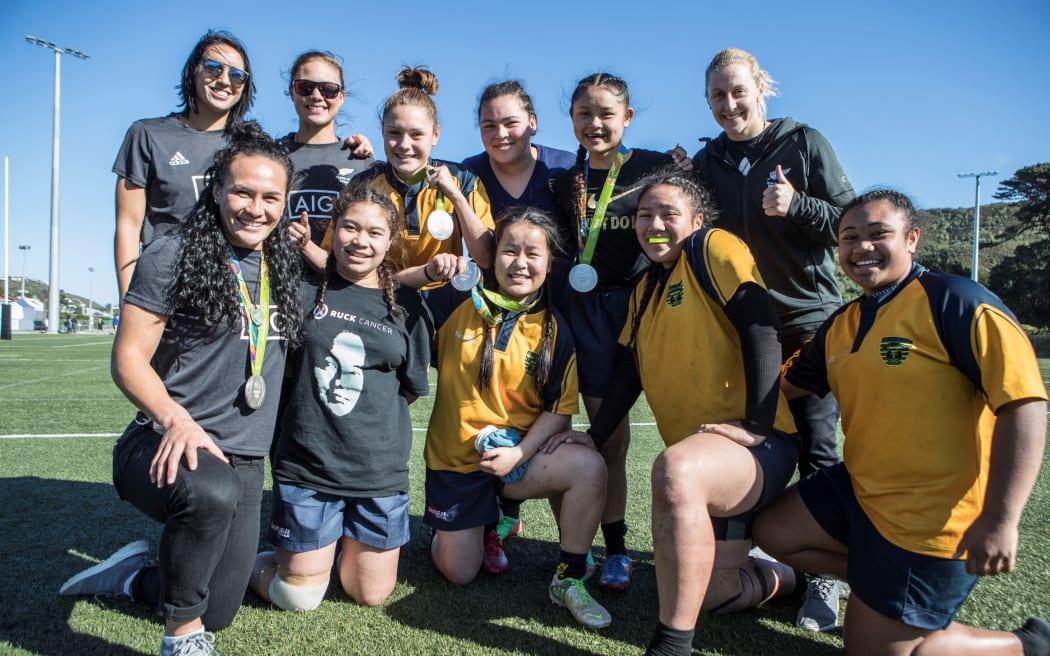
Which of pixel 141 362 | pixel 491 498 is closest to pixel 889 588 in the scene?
pixel 491 498

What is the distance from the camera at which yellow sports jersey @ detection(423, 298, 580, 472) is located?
328 centimetres

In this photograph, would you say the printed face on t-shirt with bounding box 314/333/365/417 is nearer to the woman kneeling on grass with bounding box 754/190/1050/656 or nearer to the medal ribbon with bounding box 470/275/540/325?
the medal ribbon with bounding box 470/275/540/325

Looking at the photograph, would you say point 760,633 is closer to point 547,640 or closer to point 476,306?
point 547,640

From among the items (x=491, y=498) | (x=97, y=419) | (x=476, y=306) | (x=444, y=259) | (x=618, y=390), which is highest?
(x=444, y=259)

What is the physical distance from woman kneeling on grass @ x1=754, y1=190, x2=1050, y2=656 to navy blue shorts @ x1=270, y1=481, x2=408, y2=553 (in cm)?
186

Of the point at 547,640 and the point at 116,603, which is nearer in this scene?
the point at 547,640

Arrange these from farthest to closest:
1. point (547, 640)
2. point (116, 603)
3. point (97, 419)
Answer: point (97, 419), point (116, 603), point (547, 640)

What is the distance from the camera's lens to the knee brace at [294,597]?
2.95m

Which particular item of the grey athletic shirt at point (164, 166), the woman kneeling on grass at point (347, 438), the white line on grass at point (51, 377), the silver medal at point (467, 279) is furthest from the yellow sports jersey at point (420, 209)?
the white line on grass at point (51, 377)

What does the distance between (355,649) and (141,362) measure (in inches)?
52.6

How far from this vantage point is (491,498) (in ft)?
11.0

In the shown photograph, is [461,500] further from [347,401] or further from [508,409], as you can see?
[347,401]

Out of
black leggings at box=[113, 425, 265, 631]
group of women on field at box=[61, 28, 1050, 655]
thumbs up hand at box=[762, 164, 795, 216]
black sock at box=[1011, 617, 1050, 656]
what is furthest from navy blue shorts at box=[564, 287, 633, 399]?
black sock at box=[1011, 617, 1050, 656]

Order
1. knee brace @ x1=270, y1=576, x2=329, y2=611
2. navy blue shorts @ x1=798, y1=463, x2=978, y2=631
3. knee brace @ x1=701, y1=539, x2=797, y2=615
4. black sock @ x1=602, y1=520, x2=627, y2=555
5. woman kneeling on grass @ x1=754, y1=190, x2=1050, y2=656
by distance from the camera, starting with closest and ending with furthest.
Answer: woman kneeling on grass @ x1=754, y1=190, x2=1050, y2=656
navy blue shorts @ x1=798, y1=463, x2=978, y2=631
knee brace @ x1=701, y1=539, x2=797, y2=615
knee brace @ x1=270, y1=576, x2=329, y2=611
black sock @ x1=602, y1=520, x2=627, y2=555
